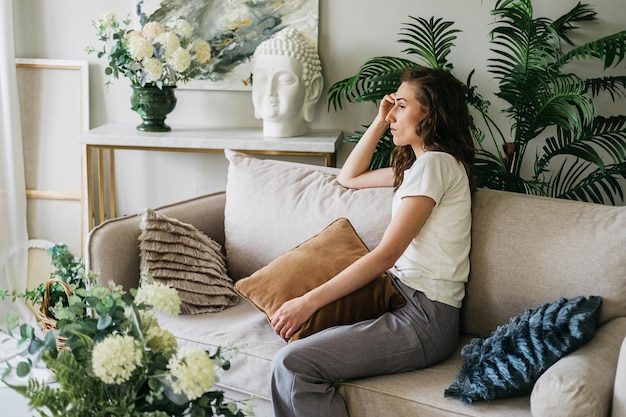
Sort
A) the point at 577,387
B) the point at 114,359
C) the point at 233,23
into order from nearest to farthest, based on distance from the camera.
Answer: the point at 114,359
the point at 577,387
the point at 233,23

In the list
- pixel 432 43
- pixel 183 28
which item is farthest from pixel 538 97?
pixel 183 28

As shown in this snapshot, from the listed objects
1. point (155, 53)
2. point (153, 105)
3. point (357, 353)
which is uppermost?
point (155, 53)

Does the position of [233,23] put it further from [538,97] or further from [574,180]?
[574,180]

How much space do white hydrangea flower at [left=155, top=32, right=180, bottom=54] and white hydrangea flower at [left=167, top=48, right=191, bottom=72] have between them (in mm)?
19

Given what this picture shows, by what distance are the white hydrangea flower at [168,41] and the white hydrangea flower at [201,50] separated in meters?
0.11

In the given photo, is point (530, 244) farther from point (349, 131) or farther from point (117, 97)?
point (117, 97)

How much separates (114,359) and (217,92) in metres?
2.28

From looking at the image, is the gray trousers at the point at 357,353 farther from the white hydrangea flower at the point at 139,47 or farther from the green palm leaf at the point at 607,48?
the white hydrangea flower at the point at 139,47

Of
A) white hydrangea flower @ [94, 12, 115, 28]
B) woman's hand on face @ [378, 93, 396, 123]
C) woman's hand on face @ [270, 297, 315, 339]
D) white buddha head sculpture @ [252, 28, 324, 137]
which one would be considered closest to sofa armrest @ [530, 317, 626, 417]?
woman's hand on face @ [270, 297, 315, 339]

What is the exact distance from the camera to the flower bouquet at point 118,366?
1.26 m

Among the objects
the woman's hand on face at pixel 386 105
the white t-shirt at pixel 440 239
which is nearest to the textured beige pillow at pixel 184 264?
the white t-shirt at pixel 440 239

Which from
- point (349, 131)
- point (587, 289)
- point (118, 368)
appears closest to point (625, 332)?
point (587, 289)

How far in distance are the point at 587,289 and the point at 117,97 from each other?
87.9 inches

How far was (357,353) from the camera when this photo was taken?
201 centimetres
